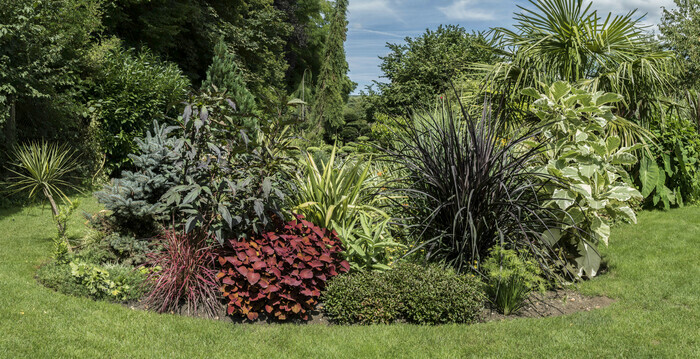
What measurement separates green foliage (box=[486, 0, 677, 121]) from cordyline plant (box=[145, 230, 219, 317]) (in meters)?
4.11

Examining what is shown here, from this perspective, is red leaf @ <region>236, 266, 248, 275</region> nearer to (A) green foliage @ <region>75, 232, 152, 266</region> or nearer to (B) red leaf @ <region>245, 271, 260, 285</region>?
(B) red leaf @ <region>245, 271, 260, 285</region>

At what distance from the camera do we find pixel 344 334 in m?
3.40

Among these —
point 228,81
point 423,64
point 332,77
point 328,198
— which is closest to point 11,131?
point 228,81

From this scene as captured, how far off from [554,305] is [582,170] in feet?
4.10

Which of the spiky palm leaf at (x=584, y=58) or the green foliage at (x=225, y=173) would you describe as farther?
the spiky palm leaf at (x=584, y=58)

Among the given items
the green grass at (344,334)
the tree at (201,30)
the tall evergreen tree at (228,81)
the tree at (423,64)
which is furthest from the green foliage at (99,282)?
the tree at (423,64)

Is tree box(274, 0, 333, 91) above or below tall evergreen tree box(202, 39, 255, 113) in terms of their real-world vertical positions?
above

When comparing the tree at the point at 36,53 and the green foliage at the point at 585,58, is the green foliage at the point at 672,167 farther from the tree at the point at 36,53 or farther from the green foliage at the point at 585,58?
the tree at the point at 36,53

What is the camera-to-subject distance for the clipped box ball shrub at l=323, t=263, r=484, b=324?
361 cm

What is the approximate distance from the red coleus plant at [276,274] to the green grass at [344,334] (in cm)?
21

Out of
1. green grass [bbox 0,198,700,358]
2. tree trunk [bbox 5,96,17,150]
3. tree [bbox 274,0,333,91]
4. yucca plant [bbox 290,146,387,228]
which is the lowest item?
green grass [bbox 0,198,700,358]

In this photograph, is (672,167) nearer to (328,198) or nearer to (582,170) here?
(582,170)

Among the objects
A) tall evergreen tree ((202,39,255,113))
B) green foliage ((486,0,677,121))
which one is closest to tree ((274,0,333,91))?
tall evergreen tree ((202,39,255,113))

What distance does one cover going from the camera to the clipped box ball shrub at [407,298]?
3.61 meters
